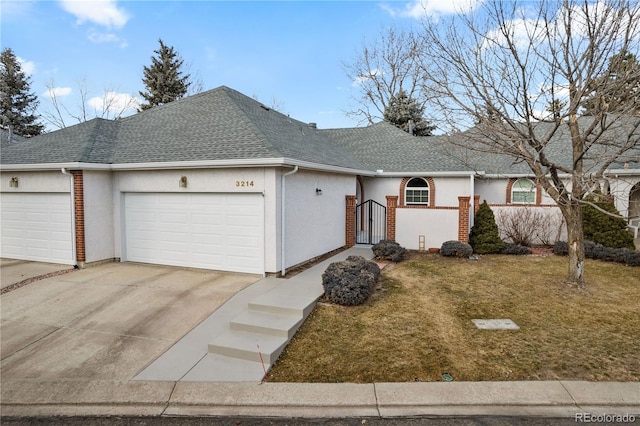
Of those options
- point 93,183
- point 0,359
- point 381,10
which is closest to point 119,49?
point 93,183

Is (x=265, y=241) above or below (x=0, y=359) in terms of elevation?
above

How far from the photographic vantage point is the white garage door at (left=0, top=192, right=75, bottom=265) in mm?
10375

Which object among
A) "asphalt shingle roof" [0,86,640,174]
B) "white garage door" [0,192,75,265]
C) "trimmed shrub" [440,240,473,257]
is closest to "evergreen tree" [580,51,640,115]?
"asphalt shingle roof" [0,86,640,174]

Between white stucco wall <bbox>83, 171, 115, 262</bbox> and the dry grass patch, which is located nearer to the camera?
the dry grass patch

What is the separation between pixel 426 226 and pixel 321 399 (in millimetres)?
9626

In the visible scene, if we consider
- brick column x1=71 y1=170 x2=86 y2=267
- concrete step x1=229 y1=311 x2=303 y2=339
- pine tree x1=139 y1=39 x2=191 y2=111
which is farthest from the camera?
pine tree x1=139 y1=39 x2=191 y2=111

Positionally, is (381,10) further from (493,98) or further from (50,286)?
(50,286)

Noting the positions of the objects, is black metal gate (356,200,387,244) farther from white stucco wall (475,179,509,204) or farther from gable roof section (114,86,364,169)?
white stucco wall (475,179,509,204)

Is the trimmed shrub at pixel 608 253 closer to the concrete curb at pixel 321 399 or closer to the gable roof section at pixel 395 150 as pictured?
the gable roof section at pixel 395 150

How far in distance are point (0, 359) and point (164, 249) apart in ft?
16.6

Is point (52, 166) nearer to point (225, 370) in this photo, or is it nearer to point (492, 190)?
point (225, 370)

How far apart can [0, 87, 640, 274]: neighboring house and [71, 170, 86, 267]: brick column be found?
30 millimetres

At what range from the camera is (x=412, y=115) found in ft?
90.9

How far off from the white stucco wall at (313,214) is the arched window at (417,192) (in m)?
3.45
